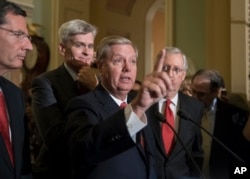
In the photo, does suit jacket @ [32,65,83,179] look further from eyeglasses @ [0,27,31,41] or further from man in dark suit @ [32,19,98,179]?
eyeglasses @ [0,27,31,41]

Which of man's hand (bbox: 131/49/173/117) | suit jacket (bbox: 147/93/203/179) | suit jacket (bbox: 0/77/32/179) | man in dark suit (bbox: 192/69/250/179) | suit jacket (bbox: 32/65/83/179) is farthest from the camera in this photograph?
man in dark suit (bbox: 192/69/250/179)

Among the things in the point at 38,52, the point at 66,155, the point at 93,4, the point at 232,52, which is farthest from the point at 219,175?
the point at 93,4

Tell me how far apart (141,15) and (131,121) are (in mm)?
5327

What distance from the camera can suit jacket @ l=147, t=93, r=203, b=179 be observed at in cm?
203

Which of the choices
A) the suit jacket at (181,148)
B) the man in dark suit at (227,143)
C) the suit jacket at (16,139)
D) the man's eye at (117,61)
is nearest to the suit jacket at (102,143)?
the man's eye at (117,61)

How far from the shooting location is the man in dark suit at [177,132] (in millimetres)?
2041

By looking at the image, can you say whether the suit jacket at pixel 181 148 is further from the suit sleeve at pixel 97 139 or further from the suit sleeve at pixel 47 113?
the suit sleeve at pixel 97 139

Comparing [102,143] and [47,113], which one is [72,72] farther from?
[102,143]

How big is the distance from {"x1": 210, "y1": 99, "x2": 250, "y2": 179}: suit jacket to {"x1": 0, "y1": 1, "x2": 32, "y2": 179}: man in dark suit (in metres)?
1.01

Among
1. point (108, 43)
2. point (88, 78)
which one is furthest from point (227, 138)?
point (108, 43)

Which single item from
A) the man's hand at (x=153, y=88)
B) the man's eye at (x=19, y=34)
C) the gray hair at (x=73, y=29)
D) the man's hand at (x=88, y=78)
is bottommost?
the man's hand at (x=153, y=88)

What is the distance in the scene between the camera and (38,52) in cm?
488

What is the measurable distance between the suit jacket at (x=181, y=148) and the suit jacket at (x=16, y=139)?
1.95ft

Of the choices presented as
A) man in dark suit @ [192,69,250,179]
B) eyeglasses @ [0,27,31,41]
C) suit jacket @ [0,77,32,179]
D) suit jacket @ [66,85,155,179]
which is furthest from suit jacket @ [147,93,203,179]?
eyeglasses @ [0,27,31,41]
